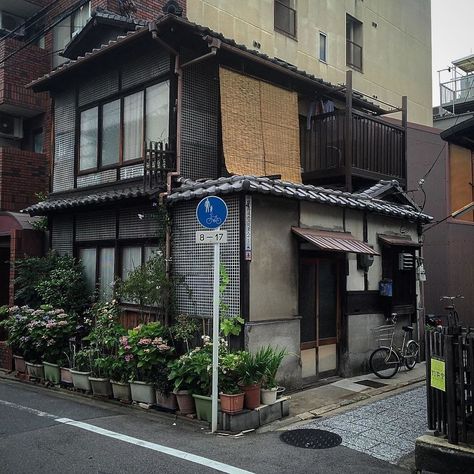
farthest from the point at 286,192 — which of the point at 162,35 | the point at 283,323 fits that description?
the point at 162,35

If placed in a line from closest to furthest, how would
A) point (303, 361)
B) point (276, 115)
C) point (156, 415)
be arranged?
point (156, 415), point (303, 361), point (276, 115)

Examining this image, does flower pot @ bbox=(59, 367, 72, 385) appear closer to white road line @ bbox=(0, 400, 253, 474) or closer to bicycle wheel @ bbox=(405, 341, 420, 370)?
white road line @ bbox=(0, 400, 253, 474)

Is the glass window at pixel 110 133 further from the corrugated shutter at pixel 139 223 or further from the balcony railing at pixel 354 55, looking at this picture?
the balcony railing at pixel 354 55

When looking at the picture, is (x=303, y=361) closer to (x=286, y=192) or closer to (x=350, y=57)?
(x=286, y=192)

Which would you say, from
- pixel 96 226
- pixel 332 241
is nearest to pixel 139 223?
pixel 96 226

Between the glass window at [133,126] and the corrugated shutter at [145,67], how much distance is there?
349mm

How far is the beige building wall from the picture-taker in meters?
16.7

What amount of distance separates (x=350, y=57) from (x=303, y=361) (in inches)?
562

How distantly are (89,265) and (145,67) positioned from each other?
5.01 meters

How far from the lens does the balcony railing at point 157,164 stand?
10.5m

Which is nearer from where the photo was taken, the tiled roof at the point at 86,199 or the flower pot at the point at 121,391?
the flower pot at the point at 121,391

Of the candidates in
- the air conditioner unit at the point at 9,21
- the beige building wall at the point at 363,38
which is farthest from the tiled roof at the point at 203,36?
the air conditioner unit at the point at 9,21

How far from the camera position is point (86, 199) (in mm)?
11906

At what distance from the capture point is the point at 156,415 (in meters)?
8.71
